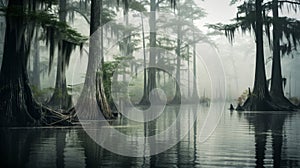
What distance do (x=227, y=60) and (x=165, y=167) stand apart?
7308cm

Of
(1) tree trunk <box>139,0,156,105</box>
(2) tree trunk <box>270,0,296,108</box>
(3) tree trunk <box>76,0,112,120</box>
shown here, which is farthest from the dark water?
(1) tree trunk <box>139,0,156,105</box>

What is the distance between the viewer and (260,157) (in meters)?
6.41

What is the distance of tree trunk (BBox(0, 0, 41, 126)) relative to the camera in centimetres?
1228

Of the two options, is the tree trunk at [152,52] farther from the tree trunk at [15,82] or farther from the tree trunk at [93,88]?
the tree trunk at [15,82]

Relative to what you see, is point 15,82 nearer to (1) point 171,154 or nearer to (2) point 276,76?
(1) point 171,154

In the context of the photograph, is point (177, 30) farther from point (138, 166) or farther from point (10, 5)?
point (138, 166)

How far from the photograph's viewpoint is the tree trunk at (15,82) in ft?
40.3

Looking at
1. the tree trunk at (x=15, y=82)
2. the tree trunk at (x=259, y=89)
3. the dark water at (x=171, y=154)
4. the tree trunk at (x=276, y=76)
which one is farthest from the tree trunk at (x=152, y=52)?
the dark water at (x=171, y=154)

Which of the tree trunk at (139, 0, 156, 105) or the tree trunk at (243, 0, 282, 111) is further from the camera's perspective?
the tree trunk at (139, 0, 156, 105)

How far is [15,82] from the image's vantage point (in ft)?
41.1

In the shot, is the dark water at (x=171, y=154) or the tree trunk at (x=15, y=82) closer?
the dark water at (x=171, y=154)

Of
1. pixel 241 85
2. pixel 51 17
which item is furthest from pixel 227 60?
pixel 51 17

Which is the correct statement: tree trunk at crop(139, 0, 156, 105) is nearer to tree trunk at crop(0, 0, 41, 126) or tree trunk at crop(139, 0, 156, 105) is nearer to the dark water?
tree trunk at crop(0, 0, 41, 126)

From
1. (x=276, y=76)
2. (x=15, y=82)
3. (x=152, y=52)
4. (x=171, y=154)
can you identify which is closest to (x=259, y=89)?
(x=276, y=76)
